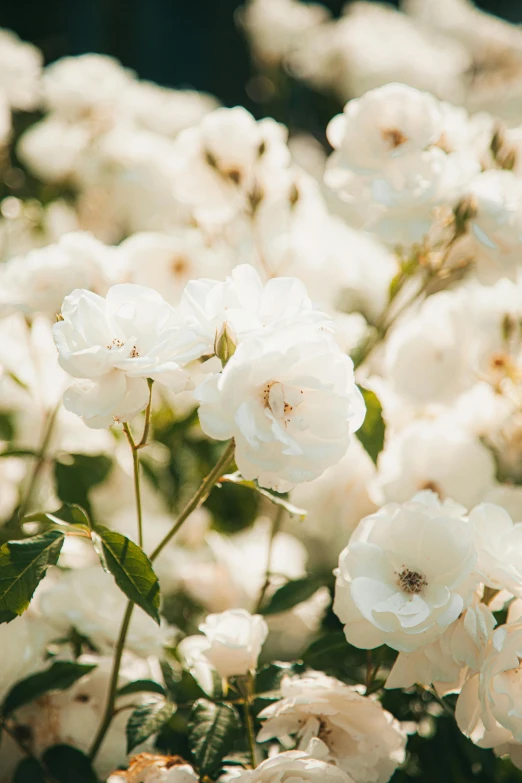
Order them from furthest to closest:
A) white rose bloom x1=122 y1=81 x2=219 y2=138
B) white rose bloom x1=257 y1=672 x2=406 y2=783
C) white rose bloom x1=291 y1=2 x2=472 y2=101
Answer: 1. white rose bloom x1=291 y1=2 x2=472 y2=101
2. white rose bloom x1=122 y1=81 x2=219 y2=138
3. white rose bloom x1=257 y1=672 x2=406 y2=783

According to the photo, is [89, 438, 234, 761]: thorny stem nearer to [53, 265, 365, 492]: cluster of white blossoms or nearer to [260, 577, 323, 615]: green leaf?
[53, 265, 365, 492]: cluster of white blossoms

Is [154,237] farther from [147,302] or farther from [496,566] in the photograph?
A: [496,566]

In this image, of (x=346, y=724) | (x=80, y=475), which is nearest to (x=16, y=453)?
(x=80, y=475)

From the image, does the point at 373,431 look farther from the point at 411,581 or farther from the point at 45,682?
the point at 45,682

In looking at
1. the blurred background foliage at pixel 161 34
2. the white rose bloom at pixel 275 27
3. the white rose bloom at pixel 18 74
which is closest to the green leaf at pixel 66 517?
the white rose bloom at pixel 18 74

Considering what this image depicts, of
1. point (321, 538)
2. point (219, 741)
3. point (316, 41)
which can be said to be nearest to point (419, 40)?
point (316, 41)

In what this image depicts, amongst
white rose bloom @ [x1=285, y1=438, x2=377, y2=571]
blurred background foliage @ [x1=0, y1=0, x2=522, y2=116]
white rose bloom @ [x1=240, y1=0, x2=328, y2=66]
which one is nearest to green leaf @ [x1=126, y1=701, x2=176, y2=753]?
white rose bloom @ [x1=285, y1=438, x2=377, y2=571]
